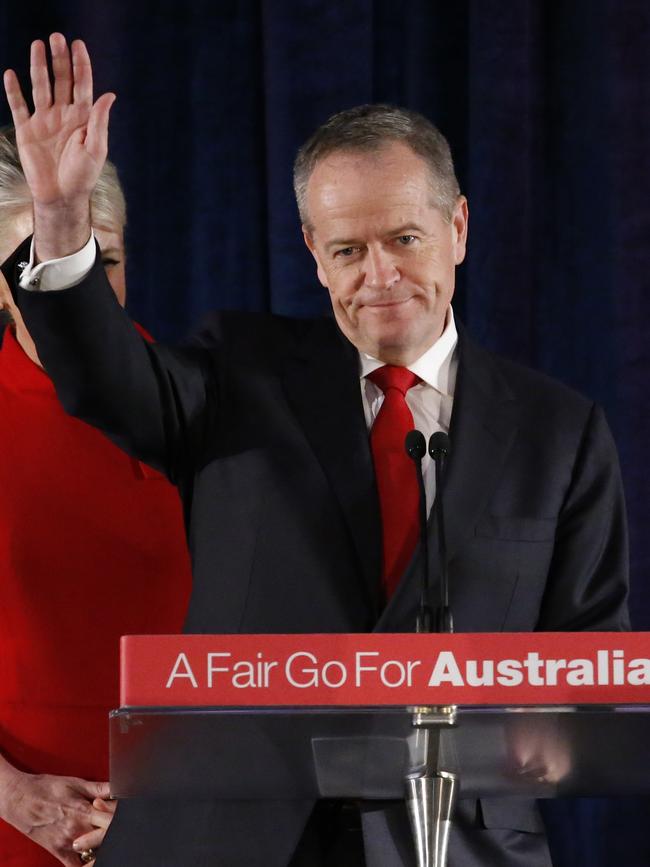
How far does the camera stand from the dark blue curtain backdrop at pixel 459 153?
253cm

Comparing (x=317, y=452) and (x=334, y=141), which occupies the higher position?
(x=334, y=141)

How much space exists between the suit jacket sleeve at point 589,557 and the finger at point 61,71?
0.67m

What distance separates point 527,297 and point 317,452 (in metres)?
1.18

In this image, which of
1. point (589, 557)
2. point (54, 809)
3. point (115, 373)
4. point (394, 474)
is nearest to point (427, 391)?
point (394, 474)

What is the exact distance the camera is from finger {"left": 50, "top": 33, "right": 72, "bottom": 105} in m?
1.28

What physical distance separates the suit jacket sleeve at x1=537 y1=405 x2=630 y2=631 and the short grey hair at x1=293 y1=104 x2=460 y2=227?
1.12ft

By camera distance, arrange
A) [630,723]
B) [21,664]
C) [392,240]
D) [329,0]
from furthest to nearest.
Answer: [329,0]
[21,664]
[392,240]
[630,723]

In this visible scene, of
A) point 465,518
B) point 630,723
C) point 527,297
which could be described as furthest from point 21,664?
point 527,297

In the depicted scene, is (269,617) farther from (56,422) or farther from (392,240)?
(56,422)

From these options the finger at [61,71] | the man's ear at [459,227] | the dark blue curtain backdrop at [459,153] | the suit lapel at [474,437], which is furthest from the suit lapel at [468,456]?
the dark blue curtain backdrop at [459,153]

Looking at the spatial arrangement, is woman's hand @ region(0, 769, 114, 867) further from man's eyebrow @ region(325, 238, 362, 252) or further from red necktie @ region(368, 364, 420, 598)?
man's eyebrow @ region(325, 238, 362, 252)

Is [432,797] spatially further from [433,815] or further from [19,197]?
[19,197]

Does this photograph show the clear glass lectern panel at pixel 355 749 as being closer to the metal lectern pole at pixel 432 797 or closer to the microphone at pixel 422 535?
the metal lectern pole at pixel 432 797

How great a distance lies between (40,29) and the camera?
8.70 feet
